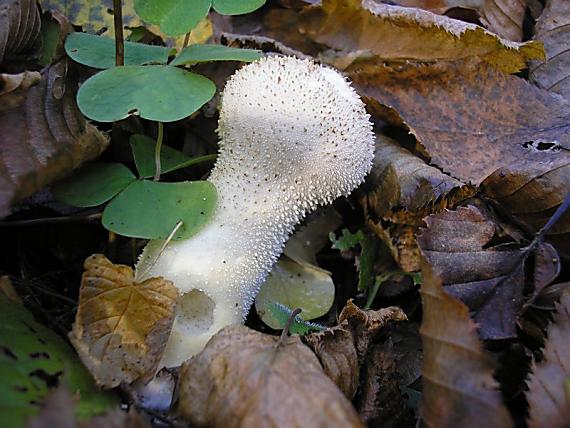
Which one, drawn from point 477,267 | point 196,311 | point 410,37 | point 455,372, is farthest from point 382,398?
point 410,37

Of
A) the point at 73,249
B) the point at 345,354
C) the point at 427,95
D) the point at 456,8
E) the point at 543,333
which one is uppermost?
the point at 456,8

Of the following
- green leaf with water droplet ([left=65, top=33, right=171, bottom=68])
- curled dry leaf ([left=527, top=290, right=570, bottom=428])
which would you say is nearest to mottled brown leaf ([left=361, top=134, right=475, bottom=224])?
curled dry leaf ([left=527, top=290, right=570, bottom=428])

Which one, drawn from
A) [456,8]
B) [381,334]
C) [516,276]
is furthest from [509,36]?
[381,334]

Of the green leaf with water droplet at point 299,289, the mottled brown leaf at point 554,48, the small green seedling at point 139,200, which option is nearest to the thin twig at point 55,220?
the small green seedling at point 139,200

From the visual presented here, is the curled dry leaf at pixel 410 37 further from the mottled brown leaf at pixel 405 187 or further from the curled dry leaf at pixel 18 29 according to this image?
the curled dry leaf at pixel 18 29

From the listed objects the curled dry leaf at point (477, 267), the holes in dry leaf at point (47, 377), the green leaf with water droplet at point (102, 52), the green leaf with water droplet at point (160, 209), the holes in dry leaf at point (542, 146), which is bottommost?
the holes in dry leaf at point (47, 377)

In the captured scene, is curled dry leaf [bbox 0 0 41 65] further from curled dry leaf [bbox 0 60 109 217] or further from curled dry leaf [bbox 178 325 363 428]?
curled dry leaf [bbox 178 325 363 428]

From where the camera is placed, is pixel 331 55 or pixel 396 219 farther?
pixel 331 55

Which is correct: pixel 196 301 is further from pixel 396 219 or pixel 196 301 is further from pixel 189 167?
pixel 396 219
